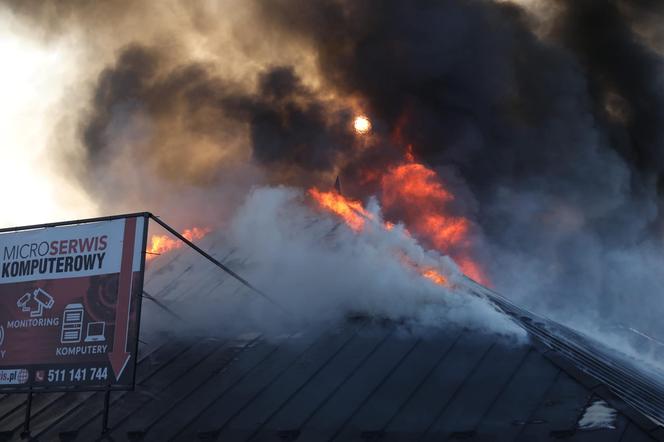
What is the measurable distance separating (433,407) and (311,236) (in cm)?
639

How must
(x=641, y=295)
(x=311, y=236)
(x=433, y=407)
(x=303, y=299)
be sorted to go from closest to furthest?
(x=433, y=407) → (x=303, y=299) → (x=311, y=236) → (x=641, y=295)

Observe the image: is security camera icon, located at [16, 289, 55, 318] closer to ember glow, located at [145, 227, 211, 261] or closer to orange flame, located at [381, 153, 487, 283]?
ember glow, located at [145, 227, 211, 261]

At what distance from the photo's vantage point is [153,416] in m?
14.5

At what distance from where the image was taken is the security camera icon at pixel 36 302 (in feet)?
50.7

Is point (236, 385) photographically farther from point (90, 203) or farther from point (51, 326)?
point (90, 203)

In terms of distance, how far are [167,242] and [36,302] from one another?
766cm

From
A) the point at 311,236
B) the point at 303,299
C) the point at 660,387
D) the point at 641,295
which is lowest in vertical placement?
the point at 660,387

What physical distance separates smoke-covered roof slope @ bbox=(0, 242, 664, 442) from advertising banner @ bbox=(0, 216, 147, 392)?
3.49ft

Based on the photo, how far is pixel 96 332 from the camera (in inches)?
578

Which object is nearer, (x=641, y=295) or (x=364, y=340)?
(x=364, y=340)

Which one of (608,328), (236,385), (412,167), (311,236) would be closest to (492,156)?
(412,167)

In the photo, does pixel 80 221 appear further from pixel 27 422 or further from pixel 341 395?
pixel 341 395

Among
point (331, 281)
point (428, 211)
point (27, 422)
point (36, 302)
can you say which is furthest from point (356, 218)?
point (428, 211)

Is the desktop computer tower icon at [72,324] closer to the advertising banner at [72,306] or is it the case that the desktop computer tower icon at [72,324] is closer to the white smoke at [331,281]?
the advertising banner at [72,306]
